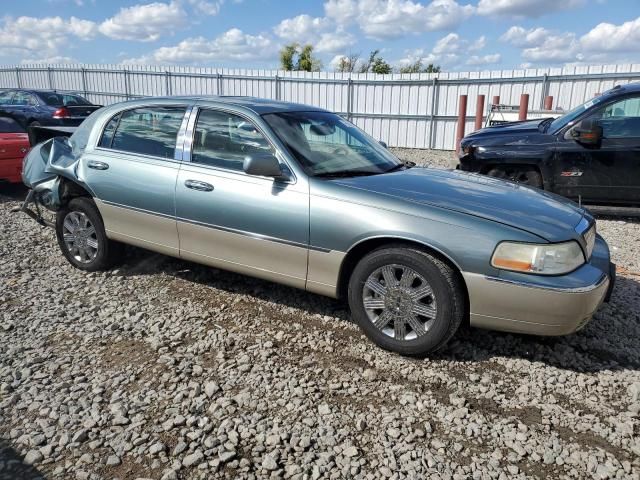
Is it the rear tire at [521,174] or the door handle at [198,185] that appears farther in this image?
the rear tire at [521,174]

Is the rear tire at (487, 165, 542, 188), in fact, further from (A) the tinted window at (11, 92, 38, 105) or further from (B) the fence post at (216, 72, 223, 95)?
(B) the fence post at (216, 72, 223, 95)

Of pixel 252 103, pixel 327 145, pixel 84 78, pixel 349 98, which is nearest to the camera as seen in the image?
pixel 327 145

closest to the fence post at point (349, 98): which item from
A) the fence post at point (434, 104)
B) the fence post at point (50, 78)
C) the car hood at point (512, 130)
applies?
the fence post at point (434, 104)

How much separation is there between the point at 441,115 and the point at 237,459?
15799 millimetres

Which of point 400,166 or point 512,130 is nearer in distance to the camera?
point 400,166

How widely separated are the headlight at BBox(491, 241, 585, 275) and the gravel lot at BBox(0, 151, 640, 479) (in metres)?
0.73

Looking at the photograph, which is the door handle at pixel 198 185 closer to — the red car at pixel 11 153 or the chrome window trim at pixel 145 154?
the chrome window trim at pixel 145 154

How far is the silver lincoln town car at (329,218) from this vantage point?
3.14 metres

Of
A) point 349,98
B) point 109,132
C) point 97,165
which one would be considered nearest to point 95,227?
point 97,165

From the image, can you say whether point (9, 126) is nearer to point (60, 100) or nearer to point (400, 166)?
point (60, 100)

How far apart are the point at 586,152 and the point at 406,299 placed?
15.7ft

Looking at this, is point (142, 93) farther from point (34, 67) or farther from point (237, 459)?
point (237, 459)

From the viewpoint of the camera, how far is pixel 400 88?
57.1ft

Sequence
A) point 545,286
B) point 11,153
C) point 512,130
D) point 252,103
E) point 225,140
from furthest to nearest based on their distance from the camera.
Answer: point 11,153 < point 512,130 < point 252,103 < point 225,140 < point 545,286
